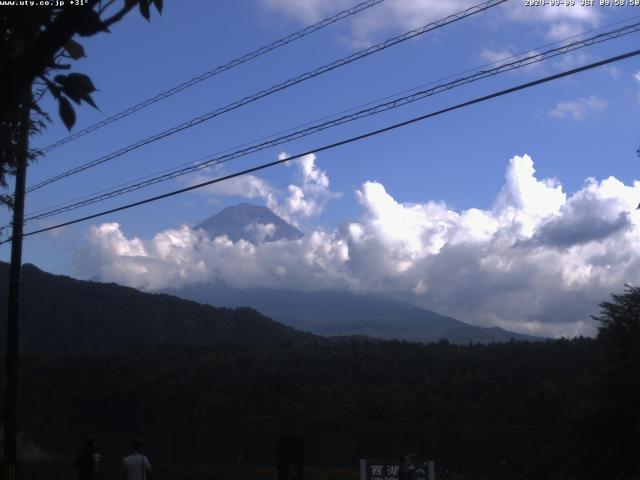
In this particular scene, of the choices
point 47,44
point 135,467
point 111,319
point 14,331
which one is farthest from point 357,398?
point 47,44

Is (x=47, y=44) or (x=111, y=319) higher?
(x=111, y=319)

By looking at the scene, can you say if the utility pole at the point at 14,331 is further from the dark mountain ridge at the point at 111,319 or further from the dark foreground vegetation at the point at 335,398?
the dark mountain ridge at the point at 111,319

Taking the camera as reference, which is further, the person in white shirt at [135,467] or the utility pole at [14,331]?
the utility pole at [14,331]

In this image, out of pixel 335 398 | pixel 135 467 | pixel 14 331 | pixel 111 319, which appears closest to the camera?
pixel 135 467

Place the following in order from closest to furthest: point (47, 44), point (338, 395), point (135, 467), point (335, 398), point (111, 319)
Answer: point (47, 44) → point (135, 467) → point (335, 398) → point (338, 395) → point (111, 319)

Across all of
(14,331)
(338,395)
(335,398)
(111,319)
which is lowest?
(335,398)

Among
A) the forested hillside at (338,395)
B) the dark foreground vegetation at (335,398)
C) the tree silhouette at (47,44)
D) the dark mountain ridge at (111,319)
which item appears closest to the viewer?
the tree silhouette at (47,44)

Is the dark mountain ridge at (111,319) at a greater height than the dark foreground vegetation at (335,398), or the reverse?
the dark mountain ridge at (111,319)

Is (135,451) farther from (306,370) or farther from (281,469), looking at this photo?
(306,370)

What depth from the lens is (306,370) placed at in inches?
4316

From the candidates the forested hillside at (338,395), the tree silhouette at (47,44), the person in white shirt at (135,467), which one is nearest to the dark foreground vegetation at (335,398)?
the forested hillside at (338,395)

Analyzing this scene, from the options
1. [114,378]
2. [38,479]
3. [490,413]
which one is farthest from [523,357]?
[38,479]

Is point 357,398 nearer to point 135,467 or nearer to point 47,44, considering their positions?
point 135,467

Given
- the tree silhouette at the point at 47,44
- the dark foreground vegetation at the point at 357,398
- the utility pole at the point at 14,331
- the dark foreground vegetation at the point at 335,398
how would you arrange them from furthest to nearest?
1. the dark foreground vegetation at the point at 335,398
2. the dark foreground vegetation at the point at 357,398
3. the utility pole at the point at 14,331
4. the tree silhouette at the point at 47,44
